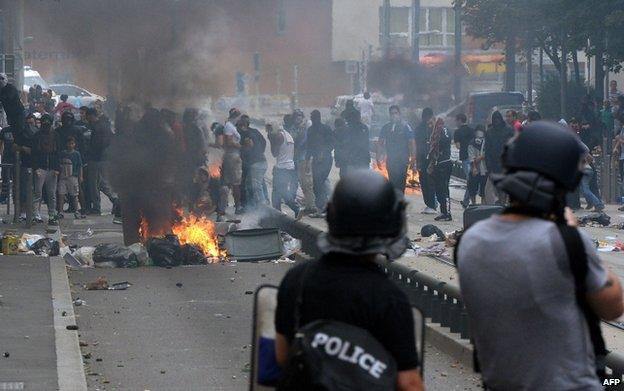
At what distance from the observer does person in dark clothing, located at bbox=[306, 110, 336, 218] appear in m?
22.3

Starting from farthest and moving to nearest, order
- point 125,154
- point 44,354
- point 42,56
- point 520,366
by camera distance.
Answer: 1. point 42,56
2. point 125,154
3. point 44,354
4. point 520,366

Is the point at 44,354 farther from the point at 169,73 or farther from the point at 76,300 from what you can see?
the point at 169,73

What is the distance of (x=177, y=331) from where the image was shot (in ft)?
39.4

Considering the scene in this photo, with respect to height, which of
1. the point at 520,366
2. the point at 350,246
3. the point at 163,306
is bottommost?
the point at 163,306

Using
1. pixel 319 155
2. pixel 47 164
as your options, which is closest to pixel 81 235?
pixel 47 164

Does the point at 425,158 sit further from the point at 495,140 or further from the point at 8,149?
the point at 8,149

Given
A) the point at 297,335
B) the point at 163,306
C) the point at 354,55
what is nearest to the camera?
the point at 297,335

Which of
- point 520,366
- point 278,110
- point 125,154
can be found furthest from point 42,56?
point 520,366

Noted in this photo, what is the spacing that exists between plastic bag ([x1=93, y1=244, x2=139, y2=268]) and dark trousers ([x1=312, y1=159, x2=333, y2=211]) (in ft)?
18.3

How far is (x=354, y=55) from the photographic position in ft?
207

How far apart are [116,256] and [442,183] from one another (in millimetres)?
6367

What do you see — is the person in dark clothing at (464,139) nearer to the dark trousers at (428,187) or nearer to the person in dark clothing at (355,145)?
the dark trousers at (428,187)

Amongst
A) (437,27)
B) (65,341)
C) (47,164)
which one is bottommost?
(65,341)

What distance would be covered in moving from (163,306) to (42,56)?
14.3m
